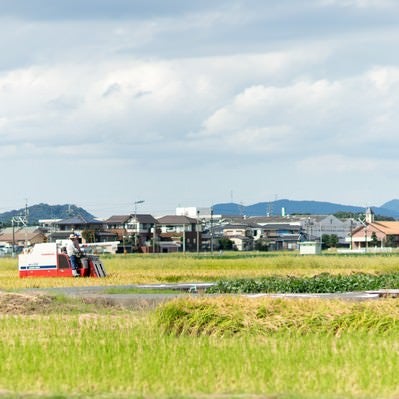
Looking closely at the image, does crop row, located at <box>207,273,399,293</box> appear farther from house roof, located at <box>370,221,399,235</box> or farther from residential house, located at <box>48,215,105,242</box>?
house roof, located at <box>370,221,399,235</box>

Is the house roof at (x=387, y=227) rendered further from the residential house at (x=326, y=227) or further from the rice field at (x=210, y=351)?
the rice field at (x=210, y=351)

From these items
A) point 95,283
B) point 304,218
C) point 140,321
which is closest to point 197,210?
point 304,218

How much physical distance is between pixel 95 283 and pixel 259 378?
18.7 meters

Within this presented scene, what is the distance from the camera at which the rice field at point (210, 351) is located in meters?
10.2

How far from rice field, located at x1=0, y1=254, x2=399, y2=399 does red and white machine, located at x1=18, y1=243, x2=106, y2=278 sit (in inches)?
576

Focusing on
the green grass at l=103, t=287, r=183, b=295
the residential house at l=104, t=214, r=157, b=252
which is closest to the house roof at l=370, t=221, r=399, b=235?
the residential house at l=104, t=214, r=157, b=252

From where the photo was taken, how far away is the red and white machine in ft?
109

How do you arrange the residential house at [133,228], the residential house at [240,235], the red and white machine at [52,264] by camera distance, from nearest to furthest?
the red and white machine at [52,264] < the residential house at [133,228] < the residential house at [240,235]

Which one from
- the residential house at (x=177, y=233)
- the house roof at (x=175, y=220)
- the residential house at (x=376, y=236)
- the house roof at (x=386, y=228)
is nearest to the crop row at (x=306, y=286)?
the residential house at (x=177, y=233)

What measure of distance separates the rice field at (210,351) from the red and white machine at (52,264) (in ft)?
48.0

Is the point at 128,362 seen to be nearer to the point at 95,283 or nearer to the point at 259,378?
the point at 259,378

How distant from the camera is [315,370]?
433 inches

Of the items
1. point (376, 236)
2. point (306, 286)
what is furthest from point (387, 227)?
point (306, 286)

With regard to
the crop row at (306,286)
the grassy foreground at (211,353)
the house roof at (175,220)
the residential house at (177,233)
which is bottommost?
the grassy foreground at (211,353)
